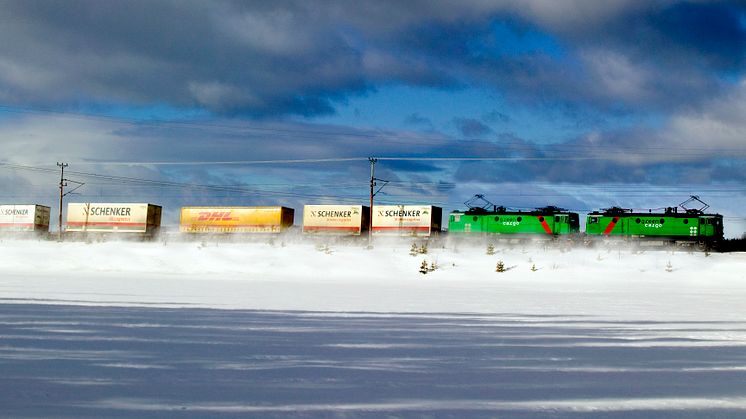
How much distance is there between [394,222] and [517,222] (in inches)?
419

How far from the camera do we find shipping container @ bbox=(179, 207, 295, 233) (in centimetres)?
5406

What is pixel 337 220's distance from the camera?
53.1 metres

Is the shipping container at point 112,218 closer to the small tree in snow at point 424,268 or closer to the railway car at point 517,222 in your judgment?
the railway car at point 517,222

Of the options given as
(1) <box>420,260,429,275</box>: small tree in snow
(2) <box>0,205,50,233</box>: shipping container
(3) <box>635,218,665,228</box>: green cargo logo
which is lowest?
(1) <box>420,260,429,275</box>: small tree in snow

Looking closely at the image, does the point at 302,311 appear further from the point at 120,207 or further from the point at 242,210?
the point at 120,207

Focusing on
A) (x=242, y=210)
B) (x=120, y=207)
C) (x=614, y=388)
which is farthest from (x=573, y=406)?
(x=120, y=207)

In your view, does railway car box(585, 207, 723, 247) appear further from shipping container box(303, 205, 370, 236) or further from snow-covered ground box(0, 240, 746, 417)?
snow-covered ground box(0, 240, 746, 417)

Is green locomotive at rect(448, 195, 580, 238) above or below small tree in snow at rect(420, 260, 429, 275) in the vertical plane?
above

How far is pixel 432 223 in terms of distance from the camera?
172ft

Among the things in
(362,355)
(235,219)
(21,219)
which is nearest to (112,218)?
(21,219)

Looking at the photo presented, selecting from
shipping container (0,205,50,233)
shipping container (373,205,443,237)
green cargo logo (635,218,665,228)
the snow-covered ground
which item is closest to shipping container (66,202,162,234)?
shipping container (0,205,50,233)

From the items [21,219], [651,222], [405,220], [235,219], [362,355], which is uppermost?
[651,222]

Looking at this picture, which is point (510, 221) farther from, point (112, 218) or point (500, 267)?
point (112, 218)

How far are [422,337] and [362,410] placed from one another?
4.53 meters
